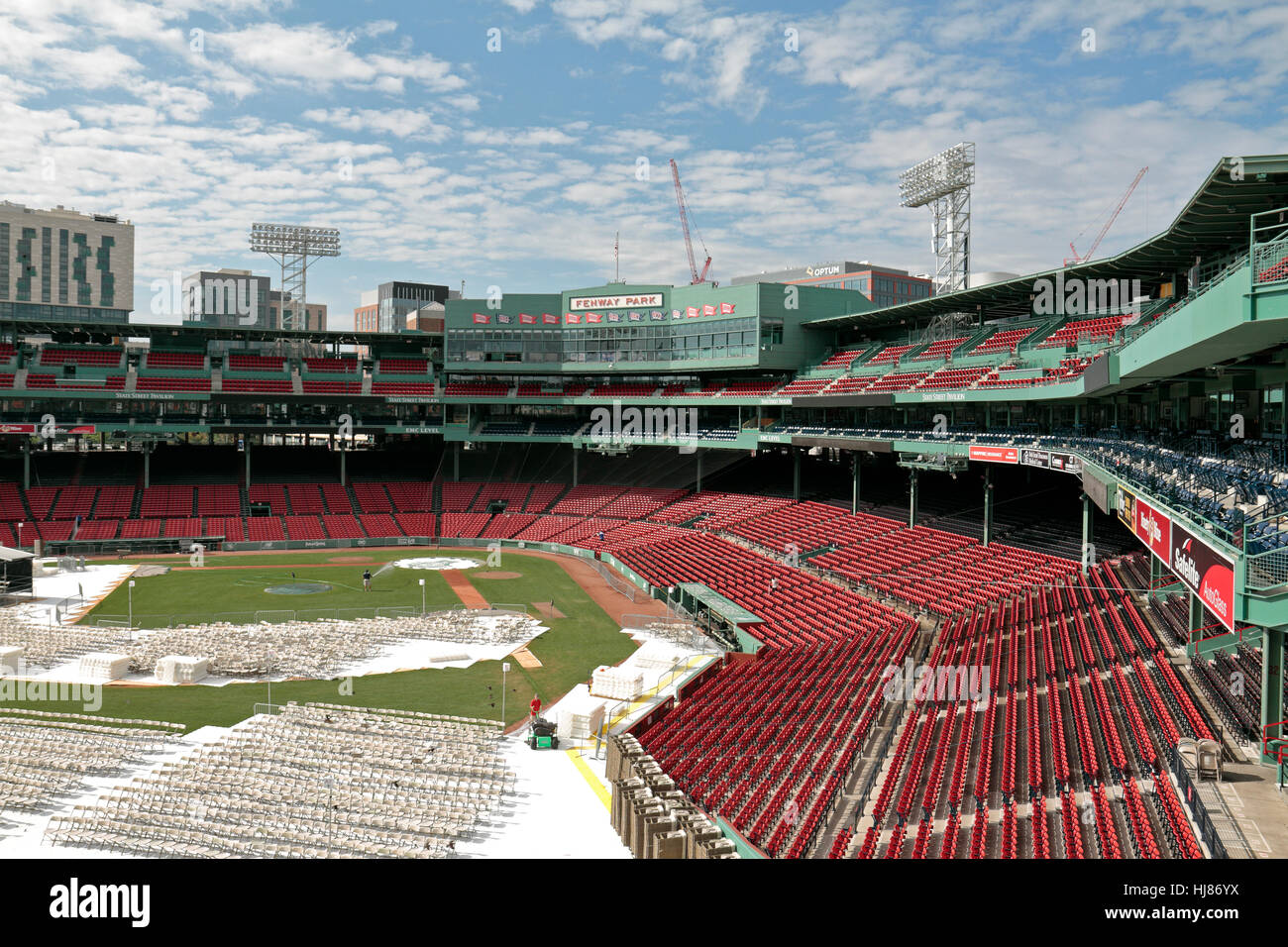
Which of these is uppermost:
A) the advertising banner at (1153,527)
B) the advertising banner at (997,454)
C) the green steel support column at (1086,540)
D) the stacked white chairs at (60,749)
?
the advertising banner at (997,454)

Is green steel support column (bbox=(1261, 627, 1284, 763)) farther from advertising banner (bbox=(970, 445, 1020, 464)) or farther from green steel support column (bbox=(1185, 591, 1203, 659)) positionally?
advertising banner (bbox=(970, 445, 1020, 464))

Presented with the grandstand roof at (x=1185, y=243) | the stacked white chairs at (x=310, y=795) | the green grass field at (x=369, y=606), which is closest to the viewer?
the stacked white chairs at (x=310, y=795)

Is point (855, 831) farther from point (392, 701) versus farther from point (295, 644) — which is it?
point (295, 644)

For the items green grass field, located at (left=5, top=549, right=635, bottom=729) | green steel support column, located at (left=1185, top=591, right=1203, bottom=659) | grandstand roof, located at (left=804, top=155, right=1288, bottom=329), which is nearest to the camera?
green steel support column, located at (left=1185, top=591, right=1203, bottom=659)

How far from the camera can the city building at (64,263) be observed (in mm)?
166000

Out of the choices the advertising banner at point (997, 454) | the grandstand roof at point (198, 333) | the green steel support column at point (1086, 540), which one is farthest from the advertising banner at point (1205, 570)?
the grandstand roof at point (198, 333)

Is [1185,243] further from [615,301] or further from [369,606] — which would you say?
[615,301]

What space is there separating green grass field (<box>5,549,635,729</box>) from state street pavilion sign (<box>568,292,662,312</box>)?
24.2 m

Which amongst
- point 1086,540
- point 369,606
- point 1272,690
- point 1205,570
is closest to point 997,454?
point 1086,540

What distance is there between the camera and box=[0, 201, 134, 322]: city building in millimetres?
166000

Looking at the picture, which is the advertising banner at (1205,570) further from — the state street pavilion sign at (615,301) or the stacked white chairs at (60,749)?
the state street pavilion sign at (615,301)

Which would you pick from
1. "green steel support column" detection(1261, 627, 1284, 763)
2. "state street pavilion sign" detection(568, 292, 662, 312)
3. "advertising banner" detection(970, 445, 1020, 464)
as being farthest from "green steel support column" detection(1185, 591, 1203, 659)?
"state street pavilion sign" detection(568, 292, 662, 312)

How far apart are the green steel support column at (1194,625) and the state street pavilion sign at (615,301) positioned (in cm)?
5305

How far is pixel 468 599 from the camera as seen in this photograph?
1778 inches
